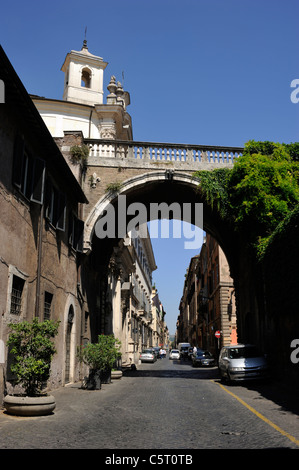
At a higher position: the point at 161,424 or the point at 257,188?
the point at 257,188

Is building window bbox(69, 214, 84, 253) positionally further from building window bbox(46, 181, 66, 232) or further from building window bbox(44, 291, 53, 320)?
building window bbox(44, 291, 53, 320)

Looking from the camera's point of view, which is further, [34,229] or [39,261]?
[39,261]

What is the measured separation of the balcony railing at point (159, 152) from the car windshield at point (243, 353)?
910 cm

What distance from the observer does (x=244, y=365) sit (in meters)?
16.5

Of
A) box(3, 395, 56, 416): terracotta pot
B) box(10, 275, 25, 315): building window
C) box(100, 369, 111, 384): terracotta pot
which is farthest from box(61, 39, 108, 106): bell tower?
box(3, 395, 56, 416): terracotta pot

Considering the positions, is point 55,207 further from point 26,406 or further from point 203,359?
point 203,359

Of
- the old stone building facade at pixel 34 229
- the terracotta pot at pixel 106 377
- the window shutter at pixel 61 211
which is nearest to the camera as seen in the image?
the old stone building facade at pixel 34 229

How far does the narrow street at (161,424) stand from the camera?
6.29 metres

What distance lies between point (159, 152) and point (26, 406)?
599 inches

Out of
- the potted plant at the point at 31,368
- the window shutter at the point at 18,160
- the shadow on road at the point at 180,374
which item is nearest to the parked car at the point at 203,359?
the shadow on road at the point at 180,374

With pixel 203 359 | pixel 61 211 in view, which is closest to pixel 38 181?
pixel 61 211

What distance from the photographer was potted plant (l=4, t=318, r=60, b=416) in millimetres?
9000

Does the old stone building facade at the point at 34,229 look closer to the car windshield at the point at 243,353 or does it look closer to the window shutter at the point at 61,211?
the window shutter at the point at 61,211

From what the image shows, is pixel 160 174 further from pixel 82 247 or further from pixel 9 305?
pixel 9 305
